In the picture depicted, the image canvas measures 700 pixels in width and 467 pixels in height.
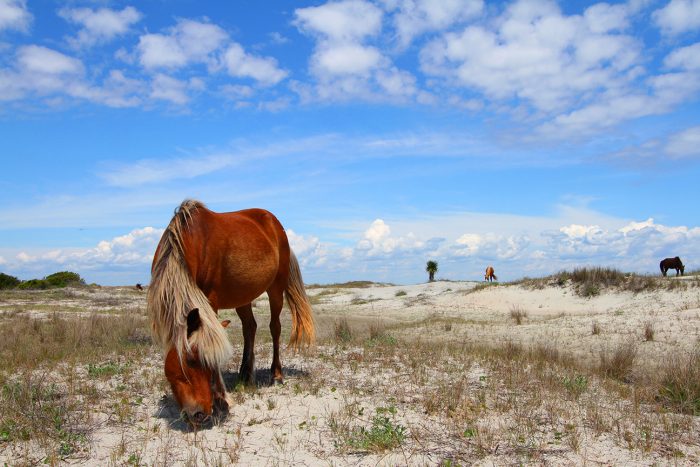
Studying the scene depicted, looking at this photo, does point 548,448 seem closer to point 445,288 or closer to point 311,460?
point 311,460

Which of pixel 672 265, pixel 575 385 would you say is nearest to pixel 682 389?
pixel 575 385

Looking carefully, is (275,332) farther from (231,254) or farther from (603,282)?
(603,282)

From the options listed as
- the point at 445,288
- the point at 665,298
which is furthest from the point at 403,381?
the point at 445,288

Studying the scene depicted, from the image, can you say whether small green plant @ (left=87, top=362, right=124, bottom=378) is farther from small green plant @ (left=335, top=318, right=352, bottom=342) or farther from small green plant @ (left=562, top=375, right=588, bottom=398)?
small green plant @ (left=562, top=375, right=588, bottom=398)

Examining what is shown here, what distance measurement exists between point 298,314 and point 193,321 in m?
3.36

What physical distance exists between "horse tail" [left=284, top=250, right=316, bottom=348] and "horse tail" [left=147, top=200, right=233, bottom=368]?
105 inches

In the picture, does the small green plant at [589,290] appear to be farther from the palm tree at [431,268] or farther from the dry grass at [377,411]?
the palm tree at [431,268]

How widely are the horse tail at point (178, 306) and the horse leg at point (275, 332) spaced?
223 cm

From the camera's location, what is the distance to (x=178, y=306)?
5.21m

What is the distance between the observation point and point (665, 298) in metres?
18.9

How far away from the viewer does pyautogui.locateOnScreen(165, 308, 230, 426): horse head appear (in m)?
4.88

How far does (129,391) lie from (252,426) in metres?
2.11

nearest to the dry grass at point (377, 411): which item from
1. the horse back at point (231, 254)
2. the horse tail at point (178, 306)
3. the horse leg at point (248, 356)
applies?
the horse leg at point (248, 356)

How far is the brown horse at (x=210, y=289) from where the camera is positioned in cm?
495
